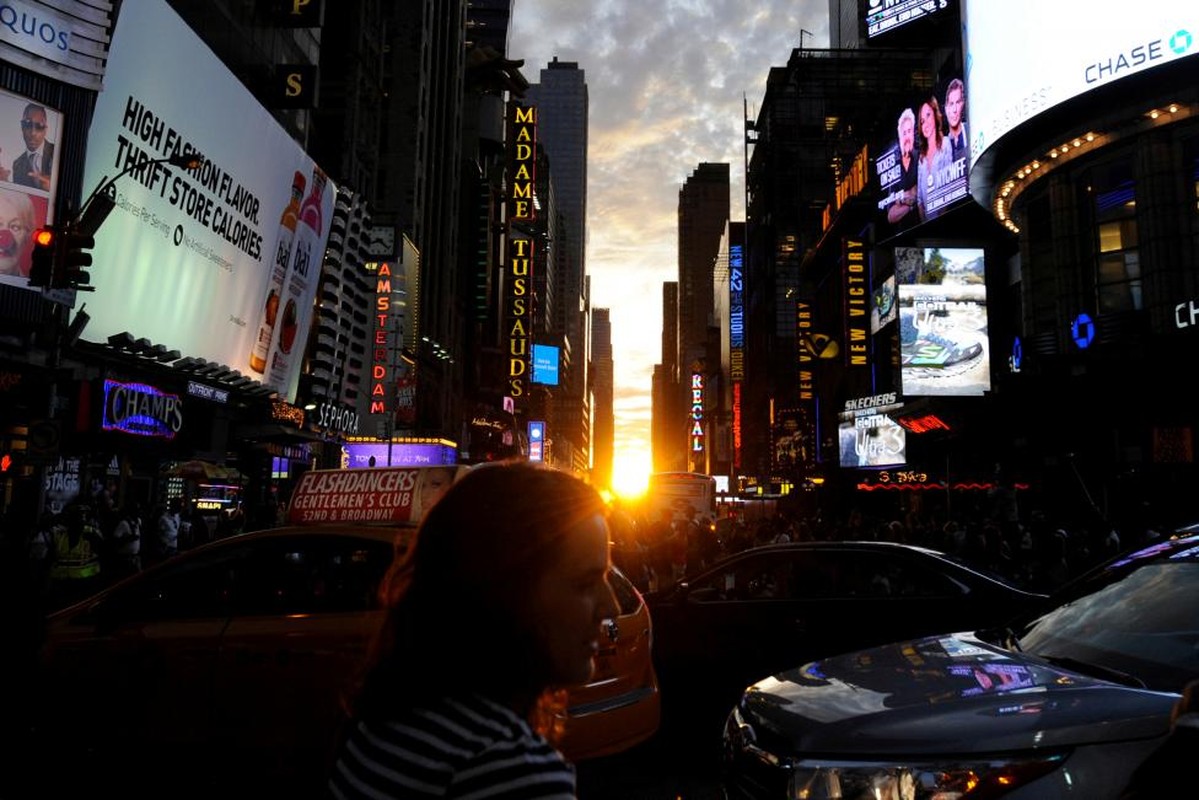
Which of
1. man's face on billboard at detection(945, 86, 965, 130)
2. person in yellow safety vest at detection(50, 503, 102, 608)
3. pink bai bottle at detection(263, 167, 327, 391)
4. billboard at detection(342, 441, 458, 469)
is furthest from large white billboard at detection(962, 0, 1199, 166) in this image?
person in yellow safety vest at detection(50, 503, 102, 608)

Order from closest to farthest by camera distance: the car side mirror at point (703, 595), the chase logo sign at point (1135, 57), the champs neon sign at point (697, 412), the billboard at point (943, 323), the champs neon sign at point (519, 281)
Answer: the car side mirror at point (703, 595) < the chase logo sign at point (1135, 57) < the billboard at point (943, 323) < the champs neon sign at point (519, 281) < the champs neon sign at point (697, 412)

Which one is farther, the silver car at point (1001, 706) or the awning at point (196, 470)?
the awning at point (196, 470)

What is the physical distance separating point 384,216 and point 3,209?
34189 millimetres

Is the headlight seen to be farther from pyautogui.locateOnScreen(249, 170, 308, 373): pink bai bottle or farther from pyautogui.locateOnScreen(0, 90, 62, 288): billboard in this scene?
pyautogui.locateOnScreen(249, 170, 308, 373): pink bai bottle

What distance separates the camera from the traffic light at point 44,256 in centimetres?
1412

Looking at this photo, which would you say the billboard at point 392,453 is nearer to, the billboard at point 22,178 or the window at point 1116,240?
the billboard at point 22,178

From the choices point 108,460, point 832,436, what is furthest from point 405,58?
point 108,460

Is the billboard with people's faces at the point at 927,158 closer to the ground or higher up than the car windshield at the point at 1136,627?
higher up

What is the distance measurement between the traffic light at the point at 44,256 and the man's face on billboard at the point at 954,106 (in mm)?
33401

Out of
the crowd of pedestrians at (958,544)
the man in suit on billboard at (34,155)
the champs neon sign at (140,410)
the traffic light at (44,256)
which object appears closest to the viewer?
the crowd of pedestrians at (958,544)

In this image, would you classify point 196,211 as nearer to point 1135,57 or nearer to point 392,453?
point 392,453

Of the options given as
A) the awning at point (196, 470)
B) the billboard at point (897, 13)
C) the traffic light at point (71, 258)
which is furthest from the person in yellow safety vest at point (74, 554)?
the billboard at point (897, 13)

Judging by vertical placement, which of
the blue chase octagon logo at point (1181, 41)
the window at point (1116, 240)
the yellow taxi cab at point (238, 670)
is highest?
the blue chase octagon logo at point (1181, 41)

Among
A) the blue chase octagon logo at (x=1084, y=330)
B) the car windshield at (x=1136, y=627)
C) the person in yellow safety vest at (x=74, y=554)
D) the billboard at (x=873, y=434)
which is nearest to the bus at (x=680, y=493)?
the billboard at (x=873, y=434)
